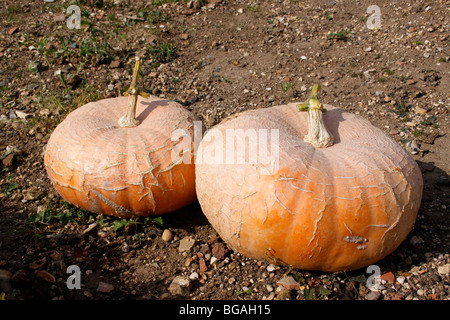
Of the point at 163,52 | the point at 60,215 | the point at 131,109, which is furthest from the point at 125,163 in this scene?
the point at 163,52

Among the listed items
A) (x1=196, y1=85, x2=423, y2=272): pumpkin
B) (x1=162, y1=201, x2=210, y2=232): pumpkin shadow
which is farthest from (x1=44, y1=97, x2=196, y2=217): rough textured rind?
(x1=196, y1=85, x2=423, y2=272): pumpkin

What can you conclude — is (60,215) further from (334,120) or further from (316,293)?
(334,120)

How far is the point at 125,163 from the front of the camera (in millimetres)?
3014

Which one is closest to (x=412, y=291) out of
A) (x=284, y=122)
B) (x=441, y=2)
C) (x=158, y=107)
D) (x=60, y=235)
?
(x=284, y=122)

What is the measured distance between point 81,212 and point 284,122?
1770 millimetres

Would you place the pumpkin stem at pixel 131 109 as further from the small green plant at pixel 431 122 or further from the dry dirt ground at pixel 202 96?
the small green plant at pixel 431 122

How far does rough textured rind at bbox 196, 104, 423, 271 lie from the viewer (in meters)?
2.53

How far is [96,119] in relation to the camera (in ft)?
11.0

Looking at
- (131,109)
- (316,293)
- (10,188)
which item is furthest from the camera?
(10,188)

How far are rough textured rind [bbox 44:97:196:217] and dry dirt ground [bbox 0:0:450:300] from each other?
24cm

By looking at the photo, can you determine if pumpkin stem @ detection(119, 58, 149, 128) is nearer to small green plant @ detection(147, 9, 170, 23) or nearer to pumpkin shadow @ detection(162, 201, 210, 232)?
pumpkin shadow @ detection(162, 201, 210, 232)

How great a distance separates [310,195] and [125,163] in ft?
4.37

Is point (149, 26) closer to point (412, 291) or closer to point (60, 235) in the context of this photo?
point (60, 235)

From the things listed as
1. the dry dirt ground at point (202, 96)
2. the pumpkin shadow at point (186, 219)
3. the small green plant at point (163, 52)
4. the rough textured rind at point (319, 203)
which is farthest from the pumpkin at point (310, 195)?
the small green plant at point (163, 52)
